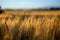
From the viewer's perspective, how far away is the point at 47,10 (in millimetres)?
2115

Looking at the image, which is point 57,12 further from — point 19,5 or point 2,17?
point 2,17

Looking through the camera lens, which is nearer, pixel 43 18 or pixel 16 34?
pixel 43 18

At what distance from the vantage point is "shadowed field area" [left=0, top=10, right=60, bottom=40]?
208 centimetres

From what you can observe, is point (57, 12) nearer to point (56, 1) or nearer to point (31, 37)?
point (56, 1)

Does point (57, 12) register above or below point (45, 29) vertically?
above

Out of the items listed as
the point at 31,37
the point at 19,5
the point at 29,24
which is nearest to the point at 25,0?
the point at 19,5

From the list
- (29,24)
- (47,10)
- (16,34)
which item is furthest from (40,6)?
(16,34)

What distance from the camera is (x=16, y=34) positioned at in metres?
2.26

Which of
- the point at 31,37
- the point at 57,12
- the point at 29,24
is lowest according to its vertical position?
the point at 31,37

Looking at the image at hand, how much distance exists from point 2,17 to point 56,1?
0.65 m

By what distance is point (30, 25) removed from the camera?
2166 millimetres

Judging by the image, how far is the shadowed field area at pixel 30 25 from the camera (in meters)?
2.08

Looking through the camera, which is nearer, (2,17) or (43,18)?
(43,18)

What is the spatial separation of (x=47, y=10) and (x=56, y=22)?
0.16 metres
